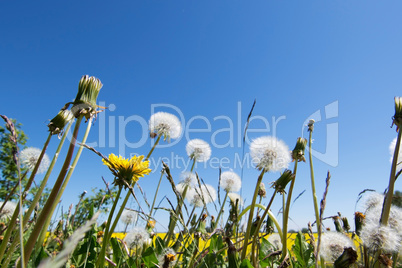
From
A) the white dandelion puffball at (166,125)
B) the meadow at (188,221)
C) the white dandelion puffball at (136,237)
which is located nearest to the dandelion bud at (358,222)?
the meadow at (188,221)

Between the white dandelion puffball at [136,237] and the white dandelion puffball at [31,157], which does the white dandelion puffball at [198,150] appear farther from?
the white dandelion puffball at [31,157]

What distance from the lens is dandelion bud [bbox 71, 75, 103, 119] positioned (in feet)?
3.25

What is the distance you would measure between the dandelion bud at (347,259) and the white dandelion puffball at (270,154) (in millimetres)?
634

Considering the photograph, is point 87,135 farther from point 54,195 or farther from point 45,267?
point 45,267

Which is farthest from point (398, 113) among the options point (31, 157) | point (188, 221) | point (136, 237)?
point (31, 157)

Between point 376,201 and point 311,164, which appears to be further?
point 376,201

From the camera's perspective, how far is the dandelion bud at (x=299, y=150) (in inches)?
61.3

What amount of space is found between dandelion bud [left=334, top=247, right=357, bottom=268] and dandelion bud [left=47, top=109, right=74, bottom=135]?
4.06 feet

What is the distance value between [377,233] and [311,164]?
453mm

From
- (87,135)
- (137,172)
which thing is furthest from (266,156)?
(87,135)

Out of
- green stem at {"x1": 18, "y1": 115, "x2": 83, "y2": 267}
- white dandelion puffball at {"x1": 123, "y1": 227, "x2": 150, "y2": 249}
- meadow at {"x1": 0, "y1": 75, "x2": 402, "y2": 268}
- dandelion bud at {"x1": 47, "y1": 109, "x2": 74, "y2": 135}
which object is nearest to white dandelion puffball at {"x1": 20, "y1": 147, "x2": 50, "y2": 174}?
meadow at {"x1": 0, "y1": 75, "x2": 402, "y2": 268}

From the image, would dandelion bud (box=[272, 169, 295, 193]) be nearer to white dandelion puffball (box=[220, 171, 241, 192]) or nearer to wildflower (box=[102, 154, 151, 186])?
wildflower (box=[102, 154, 151, 186])

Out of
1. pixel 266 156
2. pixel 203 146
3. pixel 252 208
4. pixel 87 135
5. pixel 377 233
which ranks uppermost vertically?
pixel 203 146

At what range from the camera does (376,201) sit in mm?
1504
